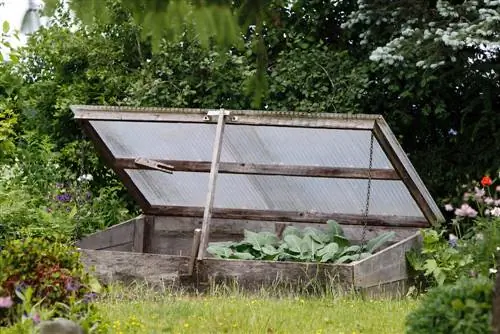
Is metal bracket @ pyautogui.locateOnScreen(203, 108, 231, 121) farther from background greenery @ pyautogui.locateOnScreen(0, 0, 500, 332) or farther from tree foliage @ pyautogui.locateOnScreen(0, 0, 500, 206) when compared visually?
tree foliage @ pyautogui.locateOnScreen(0, 0, 500, 206)

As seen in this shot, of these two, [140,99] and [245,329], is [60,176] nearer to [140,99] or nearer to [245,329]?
[140,99]

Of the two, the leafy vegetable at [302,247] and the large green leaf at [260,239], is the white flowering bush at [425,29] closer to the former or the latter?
the leafy vegetable at [302,247]

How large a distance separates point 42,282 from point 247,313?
4.32 ft

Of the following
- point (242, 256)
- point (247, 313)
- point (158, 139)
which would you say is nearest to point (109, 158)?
point (158, 139)

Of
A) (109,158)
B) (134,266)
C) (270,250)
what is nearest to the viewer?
(134,266)

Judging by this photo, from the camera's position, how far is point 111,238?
8281 millimetres

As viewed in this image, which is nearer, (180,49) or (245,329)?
(245,329)

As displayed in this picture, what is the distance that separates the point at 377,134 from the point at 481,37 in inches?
98.4

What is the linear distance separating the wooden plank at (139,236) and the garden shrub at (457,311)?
16.3 feet

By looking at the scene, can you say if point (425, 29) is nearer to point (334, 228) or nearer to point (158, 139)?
point (334, 228)

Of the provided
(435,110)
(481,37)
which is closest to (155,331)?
(481,37)

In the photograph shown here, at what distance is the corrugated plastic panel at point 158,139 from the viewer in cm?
767

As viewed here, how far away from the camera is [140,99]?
10680 mm

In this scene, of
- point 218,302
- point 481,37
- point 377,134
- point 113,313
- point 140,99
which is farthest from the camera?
point 140,99
